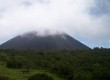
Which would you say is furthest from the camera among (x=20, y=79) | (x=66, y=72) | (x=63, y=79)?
(x=66, y=72)

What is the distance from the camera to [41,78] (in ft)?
137

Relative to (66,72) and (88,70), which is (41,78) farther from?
(88,70)

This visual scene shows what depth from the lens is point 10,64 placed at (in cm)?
5500

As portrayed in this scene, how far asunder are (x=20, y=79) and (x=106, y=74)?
1326cm

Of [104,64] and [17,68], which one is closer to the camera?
[17,68]

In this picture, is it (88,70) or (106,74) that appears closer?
(106,74)

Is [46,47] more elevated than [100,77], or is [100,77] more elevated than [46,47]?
[46,47]

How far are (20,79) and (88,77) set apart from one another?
35.6ft

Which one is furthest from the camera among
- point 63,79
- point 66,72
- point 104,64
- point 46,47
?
point 46,47

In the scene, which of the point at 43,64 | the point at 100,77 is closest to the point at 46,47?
the point at 43,64

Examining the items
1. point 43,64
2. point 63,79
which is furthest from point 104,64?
point 63,79

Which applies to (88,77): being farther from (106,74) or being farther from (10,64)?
(10,64)

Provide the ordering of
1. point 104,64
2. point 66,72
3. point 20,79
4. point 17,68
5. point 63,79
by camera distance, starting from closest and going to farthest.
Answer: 1. point 20,79
2. point 63,79
3. point 66,72
4. point 17,68
5. point 104,64

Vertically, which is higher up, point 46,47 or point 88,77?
point 46,47
